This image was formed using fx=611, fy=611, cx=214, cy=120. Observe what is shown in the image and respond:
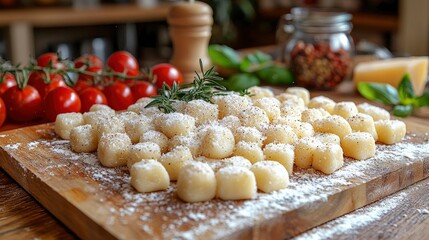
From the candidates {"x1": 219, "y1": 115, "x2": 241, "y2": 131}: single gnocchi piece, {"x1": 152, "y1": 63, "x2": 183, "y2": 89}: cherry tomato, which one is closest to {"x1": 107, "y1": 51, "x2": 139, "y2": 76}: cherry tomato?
{"x1": 152, "y1": 63, "x2": 183, "y2": 89}: cherry tomato

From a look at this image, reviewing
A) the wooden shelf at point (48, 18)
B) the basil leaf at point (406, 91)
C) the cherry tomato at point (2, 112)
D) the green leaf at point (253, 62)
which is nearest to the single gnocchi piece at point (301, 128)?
the basil leaf at point (406, 91)

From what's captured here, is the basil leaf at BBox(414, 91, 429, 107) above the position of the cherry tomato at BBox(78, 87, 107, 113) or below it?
below

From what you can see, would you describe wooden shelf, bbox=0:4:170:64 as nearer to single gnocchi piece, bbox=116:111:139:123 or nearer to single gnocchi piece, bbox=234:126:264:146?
single gnocchi piece, bbox=116:111:139:123

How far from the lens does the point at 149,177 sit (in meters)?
0.94

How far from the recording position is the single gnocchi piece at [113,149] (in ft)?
3.46

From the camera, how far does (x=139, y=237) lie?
2.65ft

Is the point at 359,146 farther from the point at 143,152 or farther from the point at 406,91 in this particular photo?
the point at 406,91

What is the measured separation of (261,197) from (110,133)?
0.33m

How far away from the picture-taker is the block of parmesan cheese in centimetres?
179

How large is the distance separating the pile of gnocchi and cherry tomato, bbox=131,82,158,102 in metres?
0.31

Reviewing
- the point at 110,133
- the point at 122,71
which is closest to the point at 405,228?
the point at 110,133

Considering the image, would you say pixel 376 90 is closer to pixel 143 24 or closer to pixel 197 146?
pixel 197 146

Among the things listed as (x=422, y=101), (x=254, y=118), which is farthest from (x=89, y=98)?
(x=422, y=101)

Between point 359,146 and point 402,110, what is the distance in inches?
20.2
